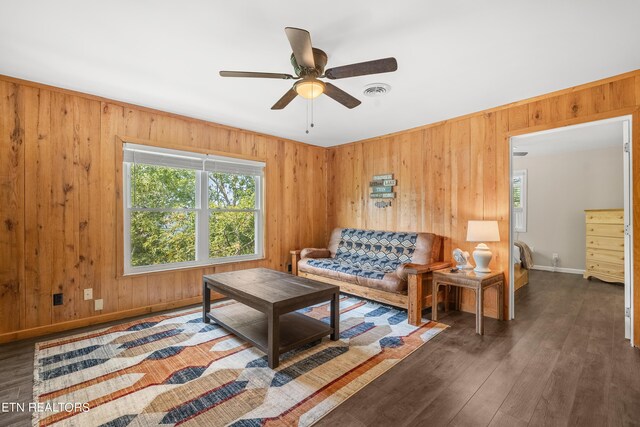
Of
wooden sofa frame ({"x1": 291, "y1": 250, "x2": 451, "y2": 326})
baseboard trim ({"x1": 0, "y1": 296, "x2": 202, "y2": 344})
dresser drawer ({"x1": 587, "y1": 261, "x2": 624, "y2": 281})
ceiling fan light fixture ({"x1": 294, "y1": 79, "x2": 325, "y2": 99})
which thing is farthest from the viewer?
dresser drawer ({"x1": 587, "y1": 261, "x2": 624, "y2": 281})

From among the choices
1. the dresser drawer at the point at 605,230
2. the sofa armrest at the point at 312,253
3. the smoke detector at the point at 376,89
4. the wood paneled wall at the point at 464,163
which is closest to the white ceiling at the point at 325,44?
the smoke detector at the point at 376,89

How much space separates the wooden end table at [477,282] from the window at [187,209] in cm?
261

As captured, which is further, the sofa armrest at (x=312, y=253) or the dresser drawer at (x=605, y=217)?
the dresser drawer at (x=605, y=217)

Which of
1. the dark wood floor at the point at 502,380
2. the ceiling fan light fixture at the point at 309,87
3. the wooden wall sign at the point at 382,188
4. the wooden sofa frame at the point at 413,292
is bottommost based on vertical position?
the dark wood floor at the point at 502,380

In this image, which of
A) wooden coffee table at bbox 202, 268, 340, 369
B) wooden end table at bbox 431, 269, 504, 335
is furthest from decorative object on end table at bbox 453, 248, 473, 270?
wooden coffee table at bbox 202, 268, 340, 369

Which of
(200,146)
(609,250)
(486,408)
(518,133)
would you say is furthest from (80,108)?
(609,250)

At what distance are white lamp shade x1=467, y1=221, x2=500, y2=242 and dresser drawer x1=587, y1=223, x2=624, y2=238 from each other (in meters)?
3.35

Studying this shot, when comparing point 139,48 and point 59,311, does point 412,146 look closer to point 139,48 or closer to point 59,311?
point 139,48

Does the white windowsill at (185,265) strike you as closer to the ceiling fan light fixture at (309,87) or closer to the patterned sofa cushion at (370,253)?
the patterned sofa cushion at (370,253)

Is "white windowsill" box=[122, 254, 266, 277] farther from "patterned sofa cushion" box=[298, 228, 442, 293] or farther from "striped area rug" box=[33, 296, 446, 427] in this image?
"patterned sofa cushion" box=[298, 228, 442, 293]

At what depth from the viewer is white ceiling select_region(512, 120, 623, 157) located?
4.36m

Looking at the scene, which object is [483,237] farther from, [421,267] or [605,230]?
[605,230]

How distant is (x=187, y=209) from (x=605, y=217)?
6.73 metres

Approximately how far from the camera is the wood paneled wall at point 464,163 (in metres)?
2.73
